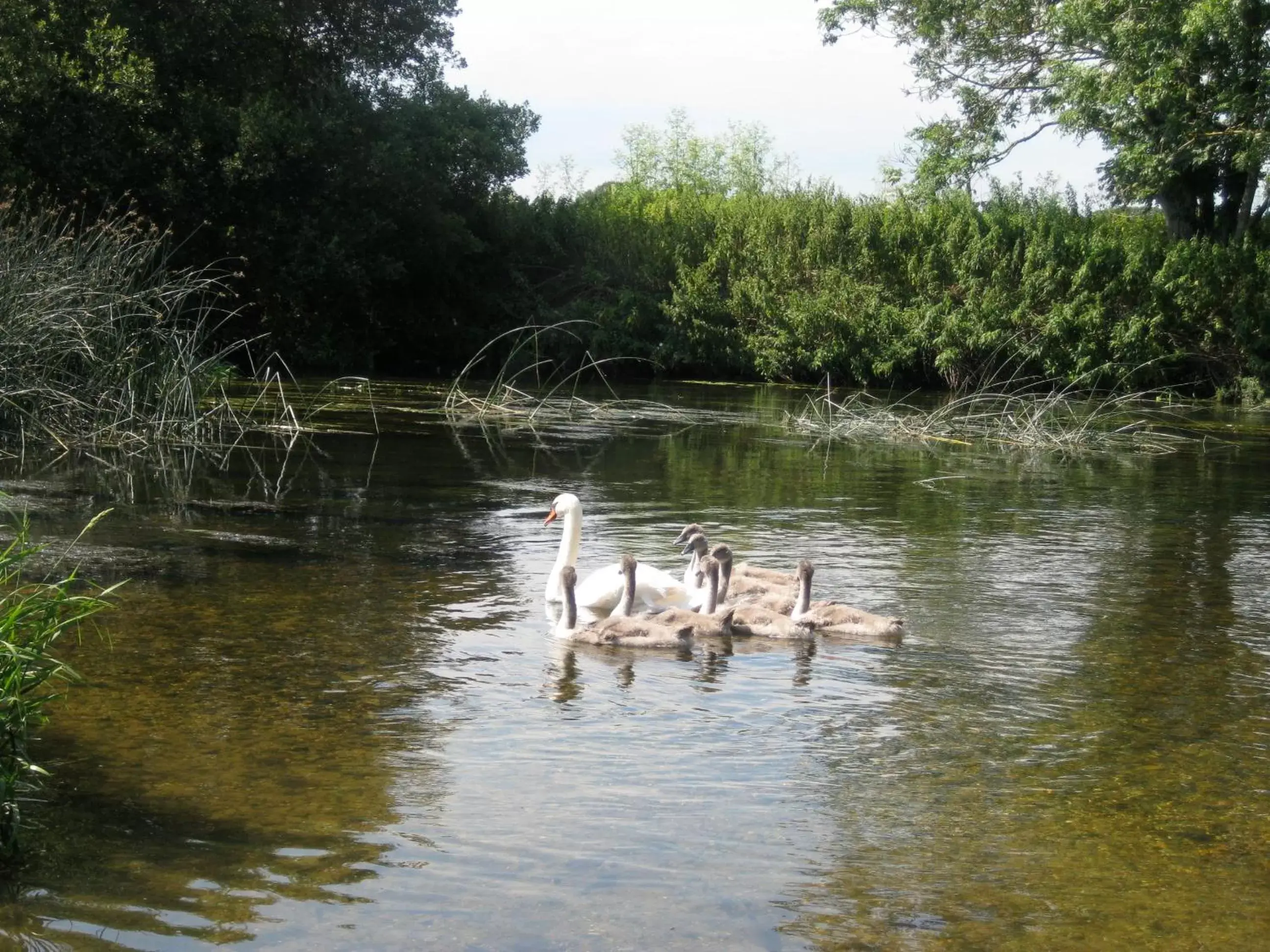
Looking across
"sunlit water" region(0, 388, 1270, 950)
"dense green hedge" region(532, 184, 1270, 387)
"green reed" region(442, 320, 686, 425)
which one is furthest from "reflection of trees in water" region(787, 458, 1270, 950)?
"dense green hedge" region(532, 184, 1270, 387)

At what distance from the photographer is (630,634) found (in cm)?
836

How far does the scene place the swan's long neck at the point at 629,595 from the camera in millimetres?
8883

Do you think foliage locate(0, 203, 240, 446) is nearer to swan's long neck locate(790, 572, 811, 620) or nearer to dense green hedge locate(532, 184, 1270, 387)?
swan's long neck locate(790, 572, 811, 620)

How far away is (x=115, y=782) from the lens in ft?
18.5

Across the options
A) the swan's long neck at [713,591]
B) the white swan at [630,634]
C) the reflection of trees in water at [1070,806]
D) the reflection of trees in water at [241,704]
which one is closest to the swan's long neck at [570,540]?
the reflection of trees in water at [241,704]

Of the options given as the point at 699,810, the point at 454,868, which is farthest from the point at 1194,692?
the point at 454,868

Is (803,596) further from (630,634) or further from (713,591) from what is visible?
(630,634)

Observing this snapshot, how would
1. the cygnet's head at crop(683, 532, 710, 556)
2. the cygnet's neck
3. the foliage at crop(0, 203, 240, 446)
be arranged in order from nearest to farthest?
the cygnet's neck < the cygnet's head at crop(683, 532, 710, 556) < the foliage at crop(0, 203, 240, 446)

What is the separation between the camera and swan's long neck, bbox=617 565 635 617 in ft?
29.1

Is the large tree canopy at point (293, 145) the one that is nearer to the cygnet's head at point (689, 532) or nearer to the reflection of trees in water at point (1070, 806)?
the cygnet's head at point (689, 532)

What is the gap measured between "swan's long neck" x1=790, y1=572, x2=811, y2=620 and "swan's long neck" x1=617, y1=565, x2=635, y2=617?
0.96m

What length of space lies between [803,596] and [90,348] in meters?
9.20

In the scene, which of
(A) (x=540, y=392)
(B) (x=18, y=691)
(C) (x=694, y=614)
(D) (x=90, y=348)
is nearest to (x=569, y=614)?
(C) (x=694, y=614)

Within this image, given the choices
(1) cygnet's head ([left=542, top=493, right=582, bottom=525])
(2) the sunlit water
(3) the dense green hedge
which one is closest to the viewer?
(2) the sunlit water
